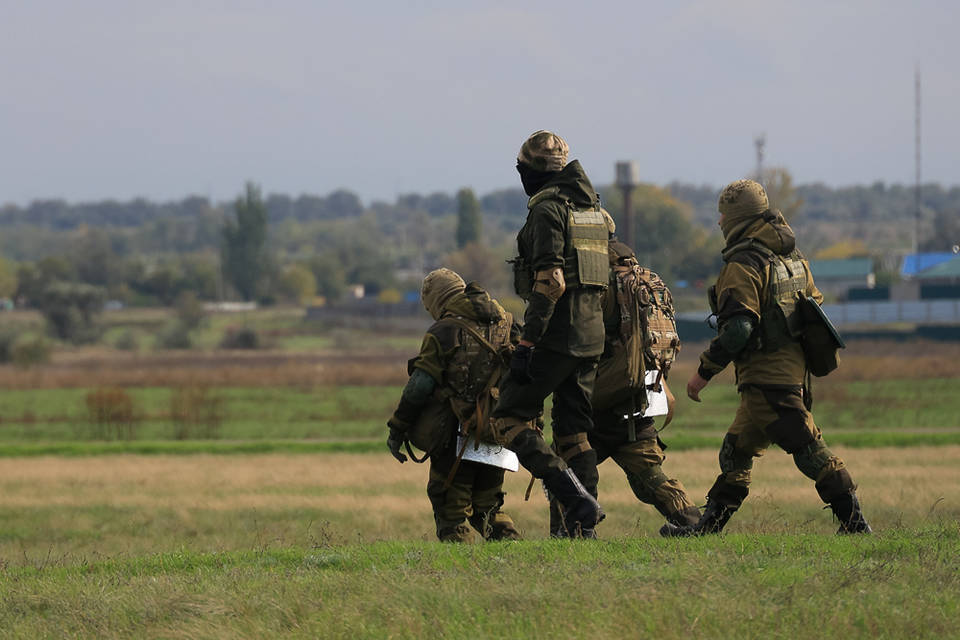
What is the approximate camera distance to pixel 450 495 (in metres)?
8.97

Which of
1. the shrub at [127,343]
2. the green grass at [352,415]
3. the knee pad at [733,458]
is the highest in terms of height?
the knee pad at [733,458]

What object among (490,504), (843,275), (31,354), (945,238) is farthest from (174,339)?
(945,238)

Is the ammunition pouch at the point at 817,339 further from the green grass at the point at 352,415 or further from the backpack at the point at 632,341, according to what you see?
the green grass at the point at 352,415

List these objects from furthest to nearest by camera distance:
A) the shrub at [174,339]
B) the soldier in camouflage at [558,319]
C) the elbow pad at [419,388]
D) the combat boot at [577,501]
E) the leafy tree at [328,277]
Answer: the leafy tree at [328,277], the shrub at [174,339], the elbow pad at [419,388], the combat boot at [577,501], the soldier in camouflage at [558,319]

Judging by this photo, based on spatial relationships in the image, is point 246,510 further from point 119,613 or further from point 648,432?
point 119,613

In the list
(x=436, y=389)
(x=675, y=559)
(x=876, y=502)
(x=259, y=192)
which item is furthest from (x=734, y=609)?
(x=259, y=192)

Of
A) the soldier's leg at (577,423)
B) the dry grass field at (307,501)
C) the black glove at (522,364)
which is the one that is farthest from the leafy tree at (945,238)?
the black glove at (522,364)

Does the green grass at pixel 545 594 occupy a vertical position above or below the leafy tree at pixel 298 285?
above

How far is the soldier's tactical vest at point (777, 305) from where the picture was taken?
26.3ft

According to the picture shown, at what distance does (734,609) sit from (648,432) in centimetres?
322

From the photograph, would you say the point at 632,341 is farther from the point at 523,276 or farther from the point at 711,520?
the point at 711,520

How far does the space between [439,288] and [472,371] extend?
632mm

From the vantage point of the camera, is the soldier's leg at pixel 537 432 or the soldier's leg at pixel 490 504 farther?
the soldier's leg at pixel 490 504

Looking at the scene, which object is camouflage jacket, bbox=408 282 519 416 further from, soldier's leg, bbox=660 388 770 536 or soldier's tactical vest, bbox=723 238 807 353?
soldier's tactical vest, bbox=723 238 807 353
